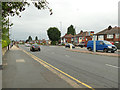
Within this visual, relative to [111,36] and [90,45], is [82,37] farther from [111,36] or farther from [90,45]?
[90,45]

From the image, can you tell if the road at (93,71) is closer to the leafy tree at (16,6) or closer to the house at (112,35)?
the leafy tree at (16,6)

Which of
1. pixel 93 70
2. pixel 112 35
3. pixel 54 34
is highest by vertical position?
pixel 54 34

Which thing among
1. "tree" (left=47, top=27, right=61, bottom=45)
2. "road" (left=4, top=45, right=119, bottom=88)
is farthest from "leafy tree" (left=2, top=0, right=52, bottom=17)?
"tree" (left=47, top=27, right=61, bottom=45)

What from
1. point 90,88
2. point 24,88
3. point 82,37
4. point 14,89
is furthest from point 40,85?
point 82,37

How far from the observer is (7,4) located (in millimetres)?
5914

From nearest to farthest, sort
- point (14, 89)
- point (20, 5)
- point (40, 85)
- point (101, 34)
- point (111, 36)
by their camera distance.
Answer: point (14, 89), point (40, 85), point (20, 5), point (111, 36), point (101, 34)

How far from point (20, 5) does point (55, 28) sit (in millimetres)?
86921

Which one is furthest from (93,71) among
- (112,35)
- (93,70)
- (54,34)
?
(54,34)

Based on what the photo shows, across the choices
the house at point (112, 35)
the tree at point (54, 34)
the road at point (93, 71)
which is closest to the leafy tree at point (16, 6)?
the road at point (93, 71)

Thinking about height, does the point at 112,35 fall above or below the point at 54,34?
below

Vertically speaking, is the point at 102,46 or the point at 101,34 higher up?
the point at 101,34

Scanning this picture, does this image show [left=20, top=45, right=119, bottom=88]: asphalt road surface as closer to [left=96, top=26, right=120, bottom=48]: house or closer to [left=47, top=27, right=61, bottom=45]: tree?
[left=96, top=26, right=120, bottom=48]: house

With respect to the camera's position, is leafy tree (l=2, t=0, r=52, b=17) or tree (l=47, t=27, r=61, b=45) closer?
leafy tree (l=2, t=0, r=52, b=17)

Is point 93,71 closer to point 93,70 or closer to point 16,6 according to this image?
point 93,70
